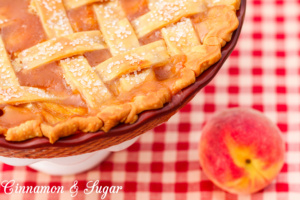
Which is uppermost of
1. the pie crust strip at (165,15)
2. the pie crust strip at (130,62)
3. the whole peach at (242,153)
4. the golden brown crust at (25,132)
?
the pie crust strip at (165,15)

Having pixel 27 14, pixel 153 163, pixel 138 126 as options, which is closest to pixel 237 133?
pixel 153 163

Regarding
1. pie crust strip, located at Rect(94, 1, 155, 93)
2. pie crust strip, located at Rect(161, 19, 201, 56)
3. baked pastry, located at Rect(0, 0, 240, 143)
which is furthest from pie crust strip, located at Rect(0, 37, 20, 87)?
pie crust strip, located at Rect(161, 19, 201, 56)

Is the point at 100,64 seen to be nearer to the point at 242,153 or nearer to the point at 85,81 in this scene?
the point at 85,81

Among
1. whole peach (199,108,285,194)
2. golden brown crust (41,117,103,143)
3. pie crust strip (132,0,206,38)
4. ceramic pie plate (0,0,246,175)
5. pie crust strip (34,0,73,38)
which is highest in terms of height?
pie crust strip (34,0,73,38)

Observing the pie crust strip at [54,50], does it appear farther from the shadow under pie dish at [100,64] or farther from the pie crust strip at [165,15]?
the pie crust strip at [165,15]

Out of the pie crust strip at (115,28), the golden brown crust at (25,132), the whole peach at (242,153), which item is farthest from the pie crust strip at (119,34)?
the whole peach at (242,153)

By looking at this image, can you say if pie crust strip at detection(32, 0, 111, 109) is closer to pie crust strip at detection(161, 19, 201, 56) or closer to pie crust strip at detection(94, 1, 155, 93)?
pie crust strip at detection(94, 1, 155, 93)

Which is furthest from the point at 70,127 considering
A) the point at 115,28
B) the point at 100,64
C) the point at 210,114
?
the point at 210,114
